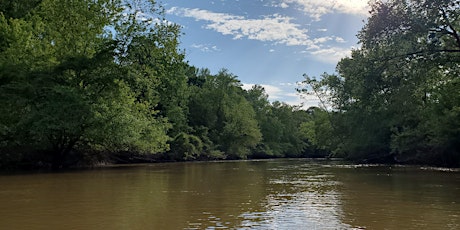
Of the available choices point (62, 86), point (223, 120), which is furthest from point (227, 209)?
point (223, 120)

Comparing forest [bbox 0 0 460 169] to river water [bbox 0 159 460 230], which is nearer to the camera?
river water [bbox 0 159 460 230]

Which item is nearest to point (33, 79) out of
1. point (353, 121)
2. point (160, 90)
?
point (160, 90)

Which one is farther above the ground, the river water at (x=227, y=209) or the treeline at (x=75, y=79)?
the treeline at (x=75, y=79)

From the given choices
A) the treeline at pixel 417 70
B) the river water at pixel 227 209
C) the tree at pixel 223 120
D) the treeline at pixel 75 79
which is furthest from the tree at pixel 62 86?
the tree at pixel 223 120

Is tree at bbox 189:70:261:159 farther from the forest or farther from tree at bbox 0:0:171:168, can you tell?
tree at bbox 0:0:171:168

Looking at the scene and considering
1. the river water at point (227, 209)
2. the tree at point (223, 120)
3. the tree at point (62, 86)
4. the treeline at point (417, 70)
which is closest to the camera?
the river water at point (227, 209)

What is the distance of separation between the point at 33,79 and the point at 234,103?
48146 mm

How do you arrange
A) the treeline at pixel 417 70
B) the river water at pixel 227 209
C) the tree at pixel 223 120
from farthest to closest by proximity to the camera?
the tree at pixel 223 120 → the treeline at pixel 417 70 → the river water at pixel 227 209

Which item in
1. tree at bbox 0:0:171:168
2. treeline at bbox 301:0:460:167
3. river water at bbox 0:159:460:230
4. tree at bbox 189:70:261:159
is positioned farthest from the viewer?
tree at bbox 189:70:261:159

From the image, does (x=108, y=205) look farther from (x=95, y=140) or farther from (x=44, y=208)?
(x=95, y=140)

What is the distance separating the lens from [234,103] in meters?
74.5

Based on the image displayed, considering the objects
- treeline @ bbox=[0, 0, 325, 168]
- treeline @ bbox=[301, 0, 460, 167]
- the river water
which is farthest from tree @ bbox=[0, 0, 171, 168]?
treeline @ bbox=[301, 0, 460, 167]

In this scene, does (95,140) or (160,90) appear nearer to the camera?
(95,140)

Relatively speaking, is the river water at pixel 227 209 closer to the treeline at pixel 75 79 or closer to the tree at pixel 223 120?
the treeline at pixel 75 79
